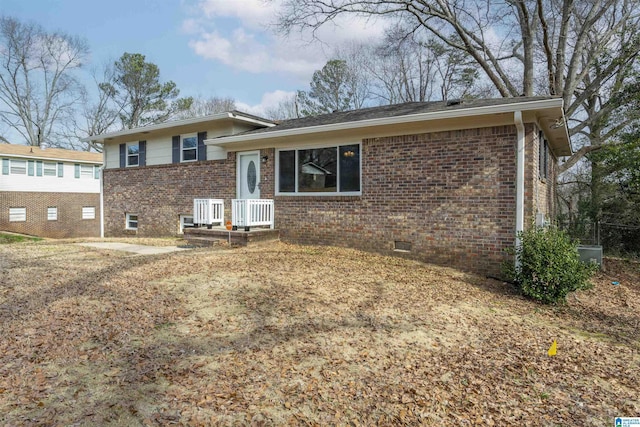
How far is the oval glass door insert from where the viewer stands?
10.8 meters

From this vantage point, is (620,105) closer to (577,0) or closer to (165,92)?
(577,0)

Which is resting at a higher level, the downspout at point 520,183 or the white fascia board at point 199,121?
the white fascia board at point 199,121

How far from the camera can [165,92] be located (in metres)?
28.0

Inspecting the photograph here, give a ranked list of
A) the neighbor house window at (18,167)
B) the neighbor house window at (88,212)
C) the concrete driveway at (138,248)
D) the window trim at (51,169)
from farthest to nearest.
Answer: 1. the neighbor house window at (88,212)
2. the window trim at (51,169)
3. the neighbor house window at (18,167)
4. the concrete driveway at (138,248)

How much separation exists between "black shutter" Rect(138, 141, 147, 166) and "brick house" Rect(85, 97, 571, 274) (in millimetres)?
1170

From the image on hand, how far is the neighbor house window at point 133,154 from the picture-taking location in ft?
44.8

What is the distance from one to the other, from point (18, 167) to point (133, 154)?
12.9 metres

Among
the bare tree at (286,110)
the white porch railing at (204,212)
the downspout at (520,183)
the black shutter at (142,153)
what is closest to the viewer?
the downspout at (520,183)

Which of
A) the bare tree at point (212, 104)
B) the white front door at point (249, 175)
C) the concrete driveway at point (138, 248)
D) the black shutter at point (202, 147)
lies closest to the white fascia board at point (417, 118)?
the white front door at point (249, 175)

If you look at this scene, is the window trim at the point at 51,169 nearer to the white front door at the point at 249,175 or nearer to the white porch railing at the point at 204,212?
the white porch railing at the point at 204,212

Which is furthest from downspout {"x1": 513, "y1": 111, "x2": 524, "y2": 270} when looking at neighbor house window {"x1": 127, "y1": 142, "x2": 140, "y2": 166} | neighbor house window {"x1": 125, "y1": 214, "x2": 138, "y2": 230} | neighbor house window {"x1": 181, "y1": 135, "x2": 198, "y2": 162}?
neighbor house window {"x1": 125, "y1": 214, "x2": 138, "y2": 230}

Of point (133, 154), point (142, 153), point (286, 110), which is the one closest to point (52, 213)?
point (133, 154)

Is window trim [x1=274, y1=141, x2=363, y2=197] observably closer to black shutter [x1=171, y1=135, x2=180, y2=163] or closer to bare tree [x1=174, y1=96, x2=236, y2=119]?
black shutter [x1=171, y1=135, x2=180, y2=163]

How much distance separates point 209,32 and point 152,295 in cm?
1268
